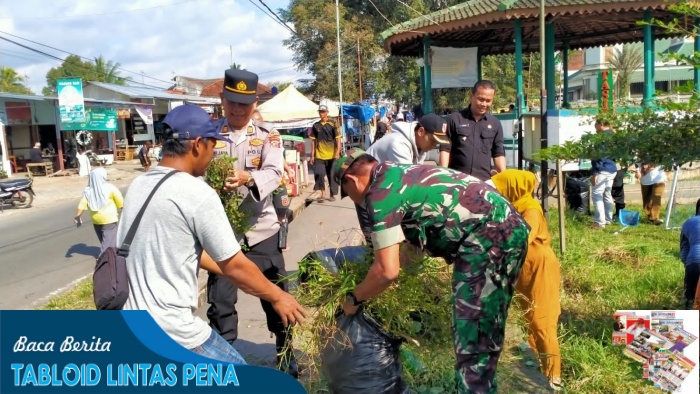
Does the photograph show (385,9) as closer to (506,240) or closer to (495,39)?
(495,39)

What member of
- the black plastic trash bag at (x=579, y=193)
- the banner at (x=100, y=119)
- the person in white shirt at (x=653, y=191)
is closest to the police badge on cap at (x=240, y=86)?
the person in white shirt at (x=653, y=191)

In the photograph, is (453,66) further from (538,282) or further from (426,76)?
(538,282)

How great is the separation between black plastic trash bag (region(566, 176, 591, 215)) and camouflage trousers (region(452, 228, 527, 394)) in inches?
282

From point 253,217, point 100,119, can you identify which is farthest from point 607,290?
point 100,119

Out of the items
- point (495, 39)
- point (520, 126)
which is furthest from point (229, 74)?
point (495, 39)

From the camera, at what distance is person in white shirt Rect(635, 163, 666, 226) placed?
27.9 feet

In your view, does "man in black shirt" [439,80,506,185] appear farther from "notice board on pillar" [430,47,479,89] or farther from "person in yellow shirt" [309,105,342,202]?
"notice board on pillar" [430,47,479,89]

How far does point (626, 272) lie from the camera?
233 inches

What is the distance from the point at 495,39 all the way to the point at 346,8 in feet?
55.9

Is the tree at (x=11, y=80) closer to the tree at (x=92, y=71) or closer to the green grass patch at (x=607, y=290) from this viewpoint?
the tree at (x=92, y=71)

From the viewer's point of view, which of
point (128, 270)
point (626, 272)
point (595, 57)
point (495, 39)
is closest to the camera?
Result: point (128, 270)

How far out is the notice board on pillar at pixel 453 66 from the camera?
555 inches

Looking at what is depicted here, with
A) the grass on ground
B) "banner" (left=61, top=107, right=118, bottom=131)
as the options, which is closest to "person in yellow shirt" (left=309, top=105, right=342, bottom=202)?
the grass on ground

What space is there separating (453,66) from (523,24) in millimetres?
2319
